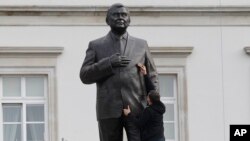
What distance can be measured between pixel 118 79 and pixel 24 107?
22.3m

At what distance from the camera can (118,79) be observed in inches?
773

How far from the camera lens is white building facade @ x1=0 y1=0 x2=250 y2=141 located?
4188cm

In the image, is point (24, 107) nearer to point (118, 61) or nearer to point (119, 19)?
point (119, 19)

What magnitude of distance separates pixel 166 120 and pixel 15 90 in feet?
11.0

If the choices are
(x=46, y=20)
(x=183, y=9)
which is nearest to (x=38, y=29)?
(x=46, y=20)

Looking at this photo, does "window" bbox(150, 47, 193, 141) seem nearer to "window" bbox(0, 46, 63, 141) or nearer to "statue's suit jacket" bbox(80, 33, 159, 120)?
"window" bbox(0, 46, 63, 141)

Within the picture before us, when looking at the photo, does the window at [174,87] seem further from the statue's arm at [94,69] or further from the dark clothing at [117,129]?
the dark clothing at [117,129]

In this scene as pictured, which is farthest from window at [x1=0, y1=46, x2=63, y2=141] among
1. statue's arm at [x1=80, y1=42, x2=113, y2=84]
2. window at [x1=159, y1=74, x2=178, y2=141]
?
statue's arm at [x1=80, y1=42, x2=113, y2=84]

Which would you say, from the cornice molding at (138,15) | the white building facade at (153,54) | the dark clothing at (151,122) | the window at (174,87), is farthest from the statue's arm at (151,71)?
the window at (174,87)

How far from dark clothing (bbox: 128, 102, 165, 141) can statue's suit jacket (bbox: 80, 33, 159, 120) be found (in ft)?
0.35

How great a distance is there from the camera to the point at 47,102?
4197cm

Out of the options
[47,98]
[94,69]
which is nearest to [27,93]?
[47,98]

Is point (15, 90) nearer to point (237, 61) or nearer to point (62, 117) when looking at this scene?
point (62, 117)

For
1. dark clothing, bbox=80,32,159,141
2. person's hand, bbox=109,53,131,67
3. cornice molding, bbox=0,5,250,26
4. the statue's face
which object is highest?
cornice molding, bbox=0,5,250,26
